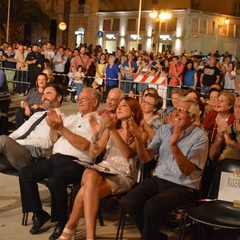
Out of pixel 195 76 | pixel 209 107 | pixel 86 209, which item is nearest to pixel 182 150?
pixel 86 209

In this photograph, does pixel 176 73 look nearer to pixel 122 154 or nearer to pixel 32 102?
pixel 32 102

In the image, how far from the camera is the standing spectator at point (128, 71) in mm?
15844

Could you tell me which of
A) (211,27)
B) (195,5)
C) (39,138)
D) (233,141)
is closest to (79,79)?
(39,138)

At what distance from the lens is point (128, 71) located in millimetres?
16453

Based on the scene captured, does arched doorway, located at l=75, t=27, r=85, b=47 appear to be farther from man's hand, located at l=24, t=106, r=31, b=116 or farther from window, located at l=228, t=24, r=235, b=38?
man's hand, located at l=24, t=106, r=31, b=116

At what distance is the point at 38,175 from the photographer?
5.27m

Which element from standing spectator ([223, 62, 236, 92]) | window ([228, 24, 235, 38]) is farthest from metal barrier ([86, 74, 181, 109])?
window ([228, 24, 235, 38])

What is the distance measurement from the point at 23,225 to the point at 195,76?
32.5 feet

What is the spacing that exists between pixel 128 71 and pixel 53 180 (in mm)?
11598

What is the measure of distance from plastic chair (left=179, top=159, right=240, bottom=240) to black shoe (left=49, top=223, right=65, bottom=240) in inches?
48.0

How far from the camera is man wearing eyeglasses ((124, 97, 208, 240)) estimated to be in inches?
176

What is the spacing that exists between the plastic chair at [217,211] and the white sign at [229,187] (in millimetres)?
35

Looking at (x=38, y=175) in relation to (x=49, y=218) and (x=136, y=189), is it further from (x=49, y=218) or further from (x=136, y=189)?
(x=136, y=189)

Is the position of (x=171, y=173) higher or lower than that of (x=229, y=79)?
lower
